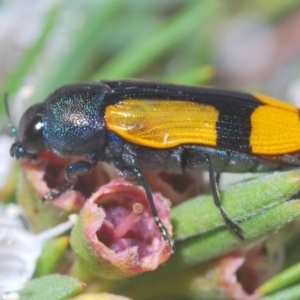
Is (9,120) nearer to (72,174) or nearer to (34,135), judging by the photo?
(34,135)

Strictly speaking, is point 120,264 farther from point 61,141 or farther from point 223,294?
point 61,141

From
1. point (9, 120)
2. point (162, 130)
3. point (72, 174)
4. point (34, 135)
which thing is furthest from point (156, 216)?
point (9, 120)

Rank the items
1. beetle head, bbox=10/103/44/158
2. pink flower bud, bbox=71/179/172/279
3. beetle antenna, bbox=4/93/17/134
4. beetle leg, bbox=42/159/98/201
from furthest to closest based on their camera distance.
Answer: beetle antenna, bbox=4/93/17/134, beetle head, bbox=10/103/44/158, beetle leg, bbox=42/159/98/201, pink flower bud, bbox=71/179/172/279

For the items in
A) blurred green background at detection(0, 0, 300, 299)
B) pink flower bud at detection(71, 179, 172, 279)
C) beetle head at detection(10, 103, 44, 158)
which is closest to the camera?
pink flower bud at detection(71, 179, 172, 279)

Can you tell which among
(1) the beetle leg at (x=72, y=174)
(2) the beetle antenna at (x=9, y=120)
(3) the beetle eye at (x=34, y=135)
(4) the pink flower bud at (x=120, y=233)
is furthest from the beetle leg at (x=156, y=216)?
(2) the beetle antenna at (x=9, y=120)

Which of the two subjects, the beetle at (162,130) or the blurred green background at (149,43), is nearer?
the beetle at (162,130)

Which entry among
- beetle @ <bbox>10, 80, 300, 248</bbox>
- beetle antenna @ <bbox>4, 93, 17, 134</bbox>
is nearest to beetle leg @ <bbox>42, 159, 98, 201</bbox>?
beetle @ <bbox>10, 80, 300, 248</bbox>

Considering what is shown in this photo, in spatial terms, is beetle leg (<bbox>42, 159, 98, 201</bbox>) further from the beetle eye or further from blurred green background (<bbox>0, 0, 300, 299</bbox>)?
blurred green background (<bbox>0, 0, 300, 299</bbox>)

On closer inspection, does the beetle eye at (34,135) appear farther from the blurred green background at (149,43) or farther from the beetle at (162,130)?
the blurred green background at (149,43)
